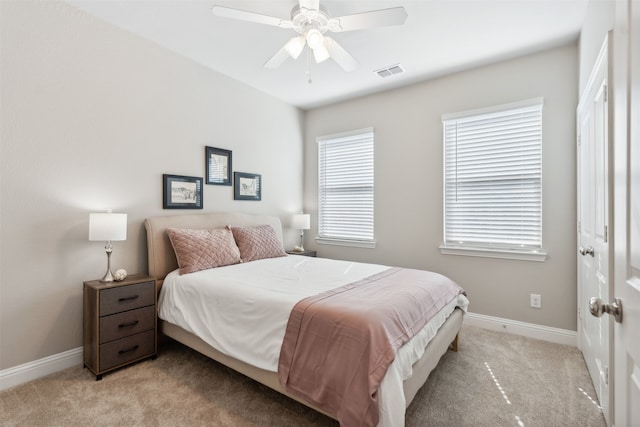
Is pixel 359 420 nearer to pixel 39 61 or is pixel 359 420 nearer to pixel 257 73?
pixel 39 61

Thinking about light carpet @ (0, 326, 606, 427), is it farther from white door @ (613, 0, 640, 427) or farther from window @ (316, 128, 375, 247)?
window @ (316, 128, 375, 247)

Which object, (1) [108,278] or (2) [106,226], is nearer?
(2) [106,226]

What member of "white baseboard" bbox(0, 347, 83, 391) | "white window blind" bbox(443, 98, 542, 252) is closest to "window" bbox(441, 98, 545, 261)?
"white window blind" bbox(443, 98, 542, 252)

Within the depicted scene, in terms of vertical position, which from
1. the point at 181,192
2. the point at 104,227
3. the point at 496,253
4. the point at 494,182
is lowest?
the point at 496,253

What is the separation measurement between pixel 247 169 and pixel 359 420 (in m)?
3.16

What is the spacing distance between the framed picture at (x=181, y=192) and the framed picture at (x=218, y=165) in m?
0.18

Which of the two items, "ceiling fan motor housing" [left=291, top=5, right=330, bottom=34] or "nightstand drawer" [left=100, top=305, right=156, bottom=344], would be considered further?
"nightstand drawer" [left=100, top=305, right=156, bottom=344]

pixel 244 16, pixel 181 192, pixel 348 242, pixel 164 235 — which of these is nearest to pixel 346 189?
pixel 348 242

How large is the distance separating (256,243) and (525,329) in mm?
Result: 2874

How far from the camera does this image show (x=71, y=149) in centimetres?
248

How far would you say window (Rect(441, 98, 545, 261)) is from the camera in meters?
3.04

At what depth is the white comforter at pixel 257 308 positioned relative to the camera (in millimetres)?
1611

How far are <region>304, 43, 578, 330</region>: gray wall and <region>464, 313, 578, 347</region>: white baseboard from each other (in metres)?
0.05

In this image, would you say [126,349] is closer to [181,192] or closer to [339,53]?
[181,192]
